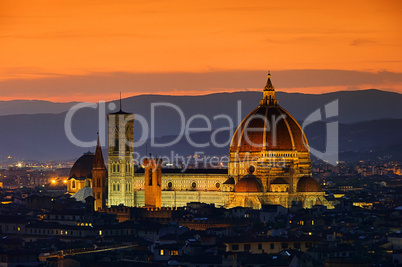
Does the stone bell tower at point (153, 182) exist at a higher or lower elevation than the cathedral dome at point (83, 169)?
lower

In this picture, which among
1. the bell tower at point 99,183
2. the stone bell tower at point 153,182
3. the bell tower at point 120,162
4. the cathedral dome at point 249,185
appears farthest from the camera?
the bell tower at point 120,162

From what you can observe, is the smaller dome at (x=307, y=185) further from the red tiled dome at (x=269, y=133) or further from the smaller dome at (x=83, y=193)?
the smaller dome at (x=83, y=193)

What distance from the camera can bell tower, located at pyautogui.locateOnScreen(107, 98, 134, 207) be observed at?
16162cm

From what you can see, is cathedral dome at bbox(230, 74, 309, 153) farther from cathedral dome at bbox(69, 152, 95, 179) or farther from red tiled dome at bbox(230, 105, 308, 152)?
cathedral dome at bbox(69, 152, 95, 179)

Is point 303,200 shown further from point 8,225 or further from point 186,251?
point 186,251

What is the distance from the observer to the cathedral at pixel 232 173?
156 meters

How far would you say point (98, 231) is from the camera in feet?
398

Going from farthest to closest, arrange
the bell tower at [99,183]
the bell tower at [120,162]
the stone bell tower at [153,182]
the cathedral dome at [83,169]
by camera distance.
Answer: the cathedral dome at [83,169], the bell tower at [120,162], the stone bell tower at [153,182], the bell tower at [99,183]

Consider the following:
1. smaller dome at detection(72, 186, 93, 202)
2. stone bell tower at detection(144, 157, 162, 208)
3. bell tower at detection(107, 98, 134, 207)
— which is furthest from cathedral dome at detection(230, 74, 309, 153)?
smaller dome at detection(72, 186, 93, 202)

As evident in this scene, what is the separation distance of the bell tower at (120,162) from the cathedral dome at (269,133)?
10608 millimetres

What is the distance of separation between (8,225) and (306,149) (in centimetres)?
4193

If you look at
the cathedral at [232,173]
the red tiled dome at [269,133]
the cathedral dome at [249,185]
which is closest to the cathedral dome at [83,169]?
the cathedral at [232,173]

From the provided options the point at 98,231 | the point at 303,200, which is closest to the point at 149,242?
the point at 98,231

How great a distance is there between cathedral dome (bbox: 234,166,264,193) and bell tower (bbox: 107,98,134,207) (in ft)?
44.9
